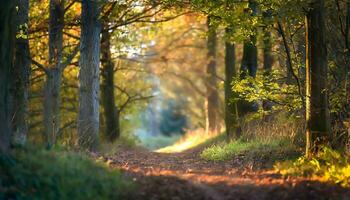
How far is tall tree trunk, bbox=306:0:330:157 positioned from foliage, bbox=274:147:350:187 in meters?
0.44

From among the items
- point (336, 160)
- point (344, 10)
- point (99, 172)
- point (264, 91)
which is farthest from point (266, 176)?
point (344, 10)

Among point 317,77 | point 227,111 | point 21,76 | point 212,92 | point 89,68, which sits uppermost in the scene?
point 89,68

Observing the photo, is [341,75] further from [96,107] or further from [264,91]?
[96,107]

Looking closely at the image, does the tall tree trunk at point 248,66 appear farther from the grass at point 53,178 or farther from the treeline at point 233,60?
the grass at point 53,178

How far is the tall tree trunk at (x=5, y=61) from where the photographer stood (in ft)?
36.4

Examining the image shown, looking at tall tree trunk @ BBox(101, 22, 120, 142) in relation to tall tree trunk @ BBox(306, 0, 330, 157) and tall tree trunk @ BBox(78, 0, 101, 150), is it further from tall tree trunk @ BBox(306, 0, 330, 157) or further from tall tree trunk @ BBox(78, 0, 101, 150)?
tall tree trunk @ BBox(306, 0, 330, 157)

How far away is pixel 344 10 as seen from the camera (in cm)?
1700

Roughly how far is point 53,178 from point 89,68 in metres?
9.06

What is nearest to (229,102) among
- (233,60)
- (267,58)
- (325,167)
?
(233,60)

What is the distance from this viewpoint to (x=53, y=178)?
34.1 feet

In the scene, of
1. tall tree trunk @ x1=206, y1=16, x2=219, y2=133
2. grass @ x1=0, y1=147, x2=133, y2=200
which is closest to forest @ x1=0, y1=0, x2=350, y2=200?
grass @ x1=0, y1=147, x2=133, y2=200

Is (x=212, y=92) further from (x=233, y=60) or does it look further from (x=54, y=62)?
(x=54, y=62)

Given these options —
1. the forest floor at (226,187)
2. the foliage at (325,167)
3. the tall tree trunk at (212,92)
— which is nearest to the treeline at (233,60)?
the foliage at (325,167)

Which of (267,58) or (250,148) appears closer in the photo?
(250,148)
